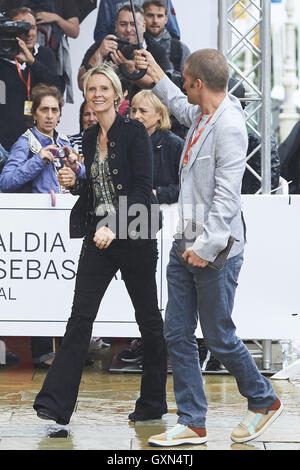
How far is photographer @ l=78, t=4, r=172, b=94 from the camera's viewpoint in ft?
29.5

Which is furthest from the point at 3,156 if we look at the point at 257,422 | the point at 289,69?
the point at 289,69

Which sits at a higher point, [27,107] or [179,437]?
[27,107]

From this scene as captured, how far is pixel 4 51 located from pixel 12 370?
8.43 ft

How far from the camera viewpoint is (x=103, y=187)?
19.1ft

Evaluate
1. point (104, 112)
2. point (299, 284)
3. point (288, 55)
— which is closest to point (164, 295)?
point (299, 284)

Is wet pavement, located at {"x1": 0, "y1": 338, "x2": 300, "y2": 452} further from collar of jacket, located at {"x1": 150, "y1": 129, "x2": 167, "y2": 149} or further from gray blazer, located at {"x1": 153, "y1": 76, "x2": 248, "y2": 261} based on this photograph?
collar of jacket, located at {"x1": 150, "y1": 129, "x2": 167, "y2": 149}

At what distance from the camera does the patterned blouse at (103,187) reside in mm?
5785

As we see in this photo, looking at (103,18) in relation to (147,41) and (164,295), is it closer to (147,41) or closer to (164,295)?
(147,41)

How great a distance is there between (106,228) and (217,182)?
0.75 m

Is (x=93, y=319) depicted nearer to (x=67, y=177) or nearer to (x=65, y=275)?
(x=67, y=177)

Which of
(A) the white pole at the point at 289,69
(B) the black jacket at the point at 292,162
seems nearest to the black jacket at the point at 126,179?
(B) the black jacket at the point at 292,162

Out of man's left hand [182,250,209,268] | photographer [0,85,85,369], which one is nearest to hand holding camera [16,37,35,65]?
photographer [0,85,85,369]

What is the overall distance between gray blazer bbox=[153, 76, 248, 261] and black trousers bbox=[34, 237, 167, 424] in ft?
1.92

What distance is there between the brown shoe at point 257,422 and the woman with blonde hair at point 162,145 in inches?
90.4
